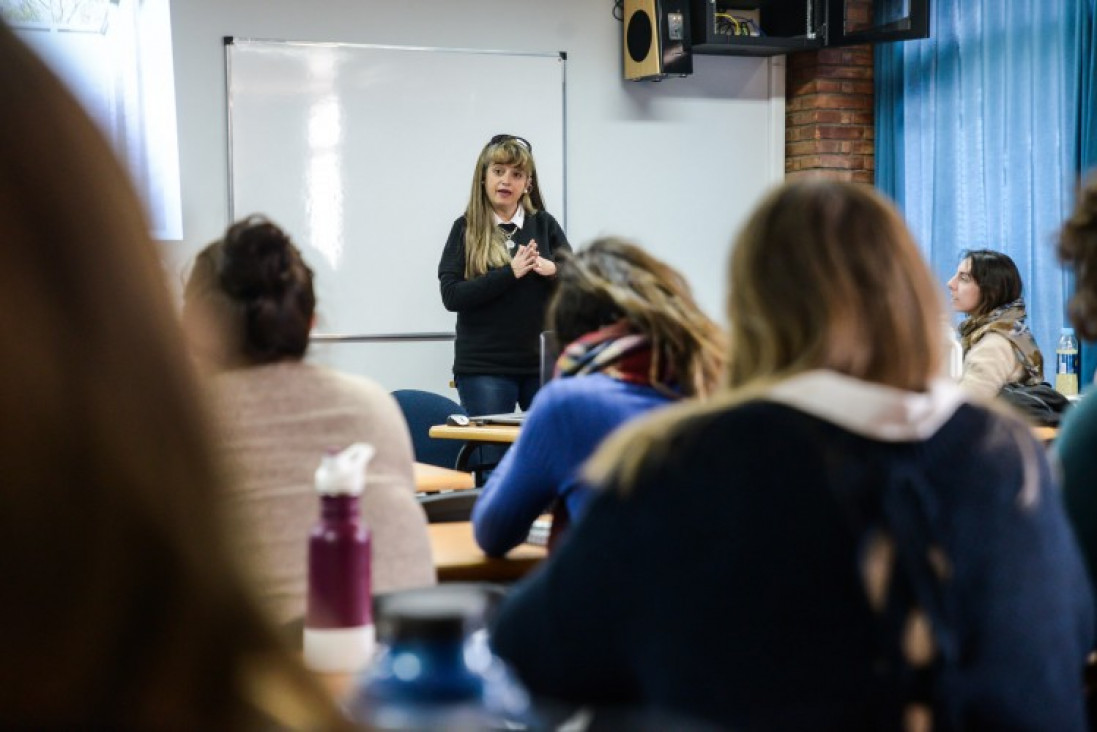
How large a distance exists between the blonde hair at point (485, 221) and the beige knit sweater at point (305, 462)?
311 centimetres

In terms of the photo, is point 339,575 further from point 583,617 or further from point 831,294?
point 831,294

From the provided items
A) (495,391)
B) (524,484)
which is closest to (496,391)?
(495,391)

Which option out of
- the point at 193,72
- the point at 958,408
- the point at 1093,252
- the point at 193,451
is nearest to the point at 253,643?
the point at 193,451

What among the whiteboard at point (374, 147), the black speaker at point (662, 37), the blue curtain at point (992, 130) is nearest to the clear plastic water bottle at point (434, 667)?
the whiteboard at point (374, 147)

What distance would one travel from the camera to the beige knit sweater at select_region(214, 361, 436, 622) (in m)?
2.01

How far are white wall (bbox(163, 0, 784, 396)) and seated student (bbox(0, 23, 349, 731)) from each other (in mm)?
5439

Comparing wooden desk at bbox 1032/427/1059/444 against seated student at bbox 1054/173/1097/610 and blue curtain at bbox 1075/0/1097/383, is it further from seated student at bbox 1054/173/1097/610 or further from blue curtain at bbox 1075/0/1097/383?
seated student at bbox 1054/173/1097/610

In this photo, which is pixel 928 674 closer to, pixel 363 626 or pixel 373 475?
pixel 363 626

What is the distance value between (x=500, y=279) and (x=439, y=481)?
188cm

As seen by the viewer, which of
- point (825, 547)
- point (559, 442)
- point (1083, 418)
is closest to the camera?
point (825, 547)

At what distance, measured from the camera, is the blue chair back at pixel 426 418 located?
4637mm

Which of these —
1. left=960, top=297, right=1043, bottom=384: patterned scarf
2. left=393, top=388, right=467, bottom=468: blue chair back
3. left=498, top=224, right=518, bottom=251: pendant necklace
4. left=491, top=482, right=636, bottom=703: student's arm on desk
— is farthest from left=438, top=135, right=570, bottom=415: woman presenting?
left=491, top=482, right=636, bottom=703: student's arm on desk

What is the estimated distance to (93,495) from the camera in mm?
332

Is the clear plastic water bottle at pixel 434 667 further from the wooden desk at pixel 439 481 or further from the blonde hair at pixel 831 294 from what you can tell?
the wooden desk at pixel 439 481
